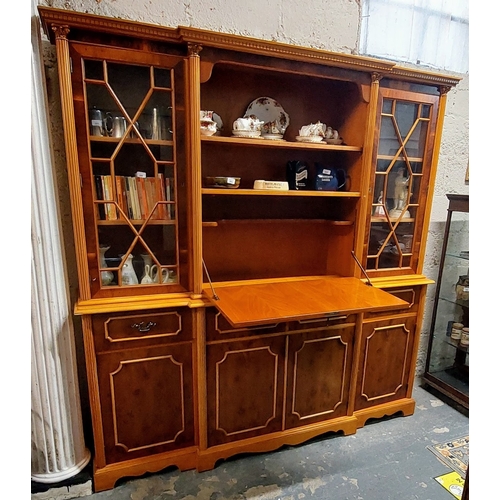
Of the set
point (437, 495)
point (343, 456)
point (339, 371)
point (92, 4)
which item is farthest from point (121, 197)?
point (437, 495)

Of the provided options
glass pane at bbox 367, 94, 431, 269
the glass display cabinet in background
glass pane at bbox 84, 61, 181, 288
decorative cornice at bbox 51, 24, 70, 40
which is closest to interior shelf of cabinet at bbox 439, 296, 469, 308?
the glass display cabinet in background

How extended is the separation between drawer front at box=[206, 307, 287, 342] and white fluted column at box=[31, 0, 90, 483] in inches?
26.2

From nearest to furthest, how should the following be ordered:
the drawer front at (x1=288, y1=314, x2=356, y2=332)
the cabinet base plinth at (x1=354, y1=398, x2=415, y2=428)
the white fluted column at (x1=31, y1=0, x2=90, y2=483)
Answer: the white fluted column at (x1=31, y1=0, x2=90, y2=483), the drawer front at (x1=288, y1=314, x2=356, y2=332), the cabinet base plinth at (x1=354, y1=398, x2=415, y2=428)

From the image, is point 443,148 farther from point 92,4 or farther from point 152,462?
point 152,462

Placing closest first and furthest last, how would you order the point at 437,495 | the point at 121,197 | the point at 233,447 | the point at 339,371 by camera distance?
the point at 121,197 < the point at 437,495 < the point at 233,447 < the point at 339,371

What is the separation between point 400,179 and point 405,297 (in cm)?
73

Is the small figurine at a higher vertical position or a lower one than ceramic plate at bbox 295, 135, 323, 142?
lower

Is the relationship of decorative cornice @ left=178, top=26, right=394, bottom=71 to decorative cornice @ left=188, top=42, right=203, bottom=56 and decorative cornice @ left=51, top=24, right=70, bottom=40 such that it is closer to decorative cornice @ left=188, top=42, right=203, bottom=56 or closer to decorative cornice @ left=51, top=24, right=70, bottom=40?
decorative cornice @ left=188, top=42, right=203, bottom=56

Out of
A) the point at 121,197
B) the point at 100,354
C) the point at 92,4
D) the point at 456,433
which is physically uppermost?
the point at 92,4

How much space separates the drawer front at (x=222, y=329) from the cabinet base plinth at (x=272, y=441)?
632 mm

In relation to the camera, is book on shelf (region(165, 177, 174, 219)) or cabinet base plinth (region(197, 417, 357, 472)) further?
cabinet base plinth (region(197, 417, 357, 472))

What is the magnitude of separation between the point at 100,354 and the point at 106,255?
1.52 feet

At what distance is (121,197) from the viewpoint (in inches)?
61.8

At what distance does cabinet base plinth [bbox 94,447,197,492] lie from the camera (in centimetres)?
169
